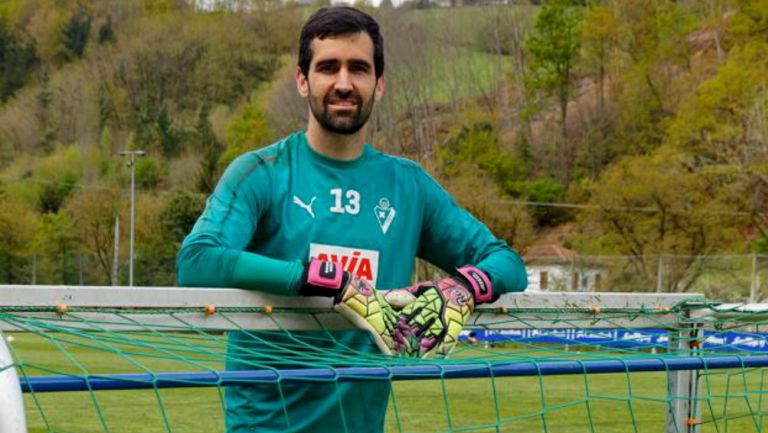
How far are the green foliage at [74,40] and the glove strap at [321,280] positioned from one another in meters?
113

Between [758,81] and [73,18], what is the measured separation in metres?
82.4

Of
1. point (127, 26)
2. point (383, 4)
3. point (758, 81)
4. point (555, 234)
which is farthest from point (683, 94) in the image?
point (127, 26)

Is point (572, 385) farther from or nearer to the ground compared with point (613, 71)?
nearer to the ground

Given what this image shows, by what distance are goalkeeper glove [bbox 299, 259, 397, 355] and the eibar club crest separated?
15.3 inches

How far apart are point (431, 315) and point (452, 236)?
0.49 meters

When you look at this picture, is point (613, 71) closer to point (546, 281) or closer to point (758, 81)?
point (758, 81)

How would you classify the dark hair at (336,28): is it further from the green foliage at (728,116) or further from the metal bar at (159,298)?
the green foliage at (728,116)

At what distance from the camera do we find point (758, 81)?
4462 cm

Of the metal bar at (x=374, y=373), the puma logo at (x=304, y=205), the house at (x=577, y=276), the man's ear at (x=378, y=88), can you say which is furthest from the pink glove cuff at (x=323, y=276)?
the house at (x=577, y=276)

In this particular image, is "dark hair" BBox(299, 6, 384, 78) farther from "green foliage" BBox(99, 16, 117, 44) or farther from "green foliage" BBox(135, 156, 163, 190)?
"green foliage" BBox(99, 16, 117, 44)

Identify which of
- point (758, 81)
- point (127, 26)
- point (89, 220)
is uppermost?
point (127, 26)

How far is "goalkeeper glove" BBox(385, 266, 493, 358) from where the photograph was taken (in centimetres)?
265

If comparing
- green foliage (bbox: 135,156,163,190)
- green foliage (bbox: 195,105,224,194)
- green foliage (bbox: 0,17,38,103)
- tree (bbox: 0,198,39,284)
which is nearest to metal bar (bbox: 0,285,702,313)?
tree (bbox: 0,198,39,284)

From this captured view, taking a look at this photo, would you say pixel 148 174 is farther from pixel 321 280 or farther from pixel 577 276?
pixel 321 280
